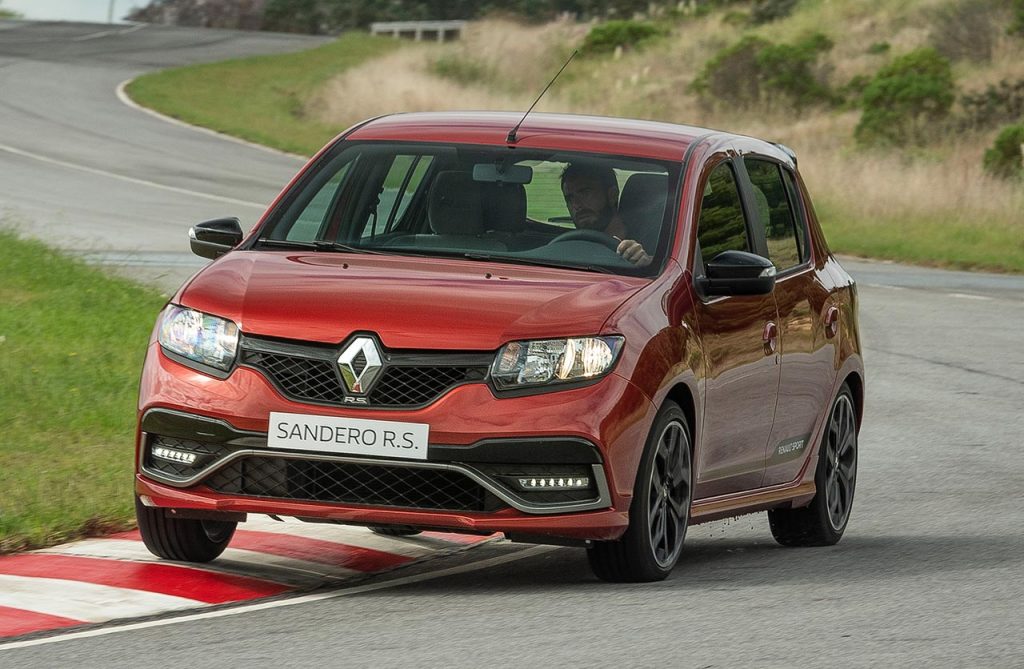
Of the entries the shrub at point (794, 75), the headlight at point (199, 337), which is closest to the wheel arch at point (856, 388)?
the headlight at point (199, 337)

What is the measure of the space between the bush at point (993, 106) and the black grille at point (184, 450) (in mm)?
38541

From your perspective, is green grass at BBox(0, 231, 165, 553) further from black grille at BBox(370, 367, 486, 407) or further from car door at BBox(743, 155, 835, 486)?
car door at BBox(743, 155, 835, 486)

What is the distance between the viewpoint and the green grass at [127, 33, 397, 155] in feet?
135

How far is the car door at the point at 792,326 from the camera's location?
28.8ft

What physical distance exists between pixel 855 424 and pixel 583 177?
96.1 inches

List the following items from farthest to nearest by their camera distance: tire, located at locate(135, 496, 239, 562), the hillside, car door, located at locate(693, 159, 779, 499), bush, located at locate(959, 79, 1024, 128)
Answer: bush, located at locate(959, 79, 1024, 128), the hillside, car door, located at locate(693, 159, 779, 499), tire, located at locate(135, 496, 239, 562)

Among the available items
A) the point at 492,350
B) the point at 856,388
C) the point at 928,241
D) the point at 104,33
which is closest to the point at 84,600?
the point at 492,350

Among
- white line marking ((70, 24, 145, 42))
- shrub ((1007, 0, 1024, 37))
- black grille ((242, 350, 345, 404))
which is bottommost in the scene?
white line marking ((70, 24, 145, 42))

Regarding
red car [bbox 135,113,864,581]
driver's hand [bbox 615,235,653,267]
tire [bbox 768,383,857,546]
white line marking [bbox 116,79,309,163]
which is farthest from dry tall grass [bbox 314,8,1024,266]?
driver's hand [bbox 615,235,653,267]

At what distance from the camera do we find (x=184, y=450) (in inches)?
284

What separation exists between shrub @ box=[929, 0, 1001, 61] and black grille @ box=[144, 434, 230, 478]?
49.6 m

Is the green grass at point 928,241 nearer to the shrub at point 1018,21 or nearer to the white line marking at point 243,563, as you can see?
the white line marking at point 243,563

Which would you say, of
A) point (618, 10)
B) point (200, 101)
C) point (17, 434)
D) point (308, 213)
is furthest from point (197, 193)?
point (618, 10)

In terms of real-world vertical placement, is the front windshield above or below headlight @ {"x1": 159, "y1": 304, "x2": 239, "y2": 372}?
above
